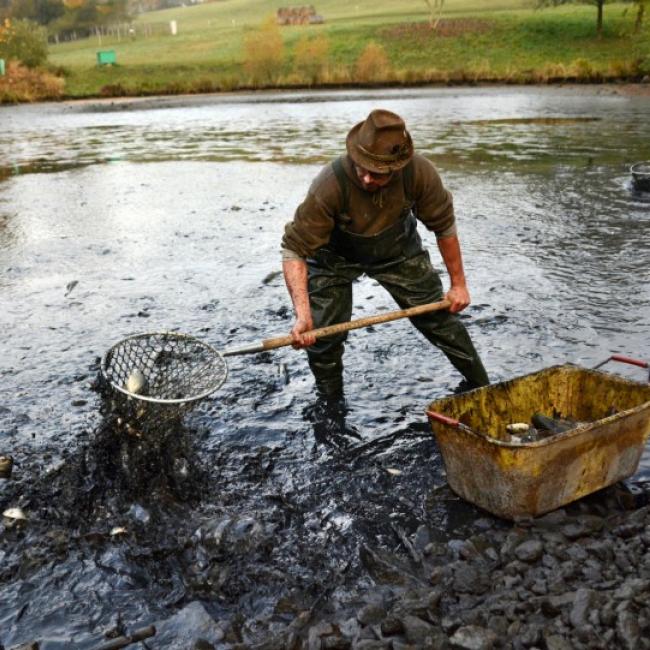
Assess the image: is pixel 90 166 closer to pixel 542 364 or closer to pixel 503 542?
pixel 542 364

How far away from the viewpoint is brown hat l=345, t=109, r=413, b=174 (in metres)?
4.34

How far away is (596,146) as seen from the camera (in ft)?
62.2

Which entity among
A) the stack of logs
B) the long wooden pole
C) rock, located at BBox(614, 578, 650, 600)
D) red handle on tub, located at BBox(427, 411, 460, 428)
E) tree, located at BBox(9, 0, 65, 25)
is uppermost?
tree, located at BBox(9, 0, 65, 25)

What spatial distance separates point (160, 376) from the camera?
4.91 m

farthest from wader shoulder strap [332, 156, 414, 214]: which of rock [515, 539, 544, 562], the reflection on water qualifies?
the reflection on water

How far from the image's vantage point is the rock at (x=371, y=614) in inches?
137

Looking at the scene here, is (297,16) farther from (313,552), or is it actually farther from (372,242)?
(313,552)

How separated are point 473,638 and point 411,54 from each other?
194 ft

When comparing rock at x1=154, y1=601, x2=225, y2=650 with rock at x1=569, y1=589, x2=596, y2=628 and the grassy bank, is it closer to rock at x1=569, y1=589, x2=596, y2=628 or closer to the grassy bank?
rock at x1=569, y1=589, x2=596, y2=628

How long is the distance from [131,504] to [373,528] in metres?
1.50

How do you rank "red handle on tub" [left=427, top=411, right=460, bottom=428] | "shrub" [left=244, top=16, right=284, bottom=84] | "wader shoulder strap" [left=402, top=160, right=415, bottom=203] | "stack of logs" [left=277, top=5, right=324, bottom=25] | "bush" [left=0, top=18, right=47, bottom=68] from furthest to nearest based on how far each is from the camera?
"stack of logs" [left=277, top=5, right=324, bottom=25], "bush" [left=0, top=18, right=47, bottom=68], "shrub" [left=244, top=16, right=284, bottom=84], "wader shoulder strap" [left=402, top=160, right=415, bottom=203], "red handle on tub" [left=427, top=411, right=460, bottom=428]

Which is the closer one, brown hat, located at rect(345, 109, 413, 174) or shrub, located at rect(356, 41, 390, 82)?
brown hat, located at rect(345, 109, 413, 174)

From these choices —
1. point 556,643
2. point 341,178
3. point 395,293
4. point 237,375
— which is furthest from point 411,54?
point 556,643

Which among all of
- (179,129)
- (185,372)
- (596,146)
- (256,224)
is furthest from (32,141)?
(185,372)
